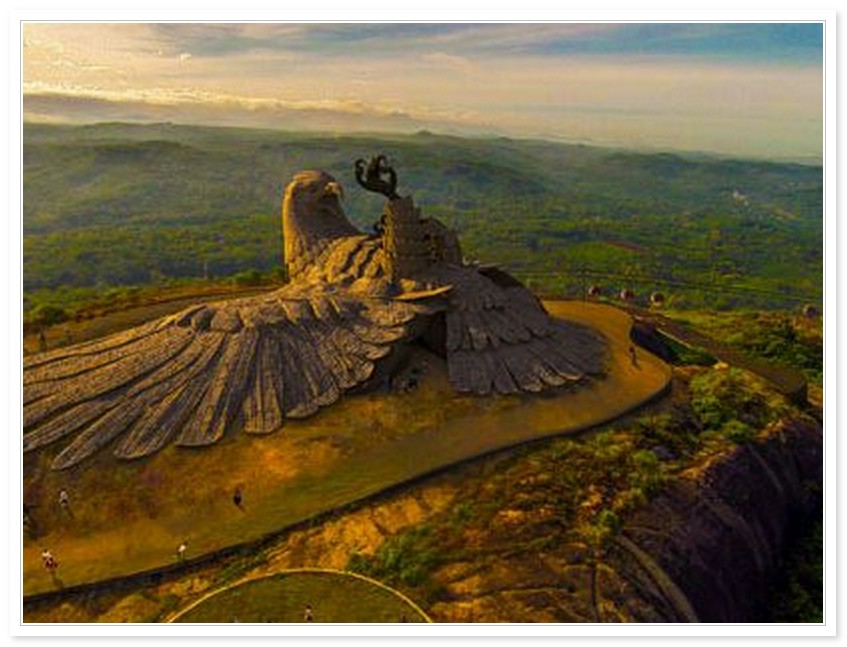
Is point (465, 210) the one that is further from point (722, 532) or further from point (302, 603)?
point (302, 603)

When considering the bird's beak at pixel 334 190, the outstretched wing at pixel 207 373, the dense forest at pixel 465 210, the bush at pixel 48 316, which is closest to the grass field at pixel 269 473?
the outstretched wing at pixel 207 373

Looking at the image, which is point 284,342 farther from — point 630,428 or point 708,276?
point 708,276

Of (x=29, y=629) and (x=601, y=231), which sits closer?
(x=29, y=629)

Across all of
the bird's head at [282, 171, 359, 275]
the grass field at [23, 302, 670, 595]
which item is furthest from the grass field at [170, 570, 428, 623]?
the bird's head at [282, 171, 359, 275]

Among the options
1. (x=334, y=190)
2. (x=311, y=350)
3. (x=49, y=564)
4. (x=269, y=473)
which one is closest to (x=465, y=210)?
(x=334, y=190)

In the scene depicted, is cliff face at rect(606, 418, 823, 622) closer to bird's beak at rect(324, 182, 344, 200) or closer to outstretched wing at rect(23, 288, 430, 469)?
outstretched wing at rect(23, 288, 430, 469)

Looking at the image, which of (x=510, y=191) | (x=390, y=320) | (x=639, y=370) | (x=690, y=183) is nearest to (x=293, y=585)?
(x=390, y=320)

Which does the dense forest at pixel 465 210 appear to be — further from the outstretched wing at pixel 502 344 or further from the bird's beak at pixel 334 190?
the outstretched wing at pixel 502 344
